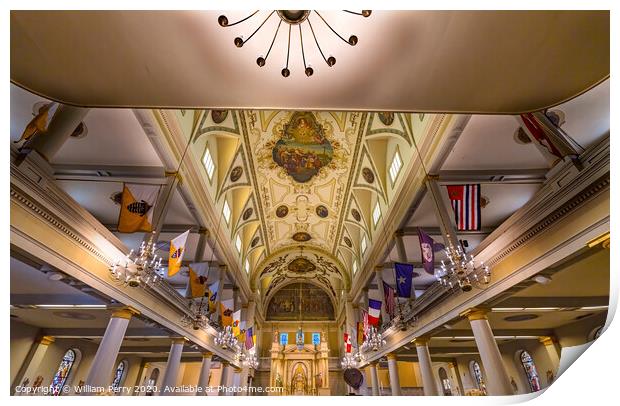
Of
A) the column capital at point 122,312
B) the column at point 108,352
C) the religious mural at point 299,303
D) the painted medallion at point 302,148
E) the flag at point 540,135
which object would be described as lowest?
the column at point 108,352

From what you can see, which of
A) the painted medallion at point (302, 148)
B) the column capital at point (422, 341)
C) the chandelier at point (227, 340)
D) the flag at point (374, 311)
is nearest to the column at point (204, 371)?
the chandelier at point (227, 340)

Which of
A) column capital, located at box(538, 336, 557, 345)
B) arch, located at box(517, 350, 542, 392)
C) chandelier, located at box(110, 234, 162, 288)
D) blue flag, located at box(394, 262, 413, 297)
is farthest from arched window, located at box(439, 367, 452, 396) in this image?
chandelier, located at box(110, 234, 162, 288)

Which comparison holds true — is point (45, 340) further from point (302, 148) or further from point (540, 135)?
point (540, 135)

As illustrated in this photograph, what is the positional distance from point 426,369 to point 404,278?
13.4 feet

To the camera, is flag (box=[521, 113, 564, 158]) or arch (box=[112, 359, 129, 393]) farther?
arch (box=[112, 359, 129, 393])

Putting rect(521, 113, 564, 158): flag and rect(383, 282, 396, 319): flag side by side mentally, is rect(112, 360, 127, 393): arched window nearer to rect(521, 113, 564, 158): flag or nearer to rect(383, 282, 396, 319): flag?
rect(383, 282, 396, 319): flag

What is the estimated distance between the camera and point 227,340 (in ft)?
49.9

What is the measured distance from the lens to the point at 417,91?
3859 mm

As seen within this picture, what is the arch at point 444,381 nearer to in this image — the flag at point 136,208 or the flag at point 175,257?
the flag at point 175,257

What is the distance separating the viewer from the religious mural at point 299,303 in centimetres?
3191

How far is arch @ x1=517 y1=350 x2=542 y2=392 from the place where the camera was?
13008 millimetres

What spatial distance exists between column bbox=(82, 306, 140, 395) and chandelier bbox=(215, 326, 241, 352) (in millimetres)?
7247

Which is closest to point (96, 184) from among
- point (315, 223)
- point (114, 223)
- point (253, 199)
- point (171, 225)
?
point (114, 223)

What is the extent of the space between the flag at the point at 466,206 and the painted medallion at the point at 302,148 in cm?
869
